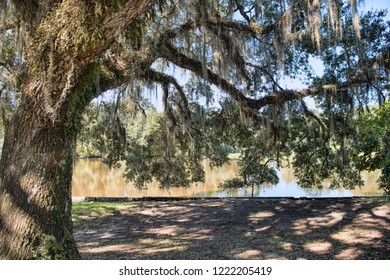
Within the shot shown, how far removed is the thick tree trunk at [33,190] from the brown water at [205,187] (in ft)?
15.8

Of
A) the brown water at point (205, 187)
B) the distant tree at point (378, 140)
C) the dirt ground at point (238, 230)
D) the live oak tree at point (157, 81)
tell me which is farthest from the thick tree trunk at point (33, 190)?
the brown water at point (205, 187)

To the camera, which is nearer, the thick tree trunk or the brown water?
the thick tree trunk

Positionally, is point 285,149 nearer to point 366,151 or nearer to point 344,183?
point 344,183

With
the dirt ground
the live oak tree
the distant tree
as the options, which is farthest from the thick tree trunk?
the distant tree

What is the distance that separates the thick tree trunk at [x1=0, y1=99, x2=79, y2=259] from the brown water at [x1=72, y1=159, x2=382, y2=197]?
189 inches

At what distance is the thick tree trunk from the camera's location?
2.30 metres

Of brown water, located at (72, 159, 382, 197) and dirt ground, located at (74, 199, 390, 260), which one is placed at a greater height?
brown water, located at (72, 159, 382, 197)

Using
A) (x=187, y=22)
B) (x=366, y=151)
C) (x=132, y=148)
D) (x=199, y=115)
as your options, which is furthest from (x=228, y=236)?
(x=132, y=148)

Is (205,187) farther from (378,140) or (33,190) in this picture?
(33,190)

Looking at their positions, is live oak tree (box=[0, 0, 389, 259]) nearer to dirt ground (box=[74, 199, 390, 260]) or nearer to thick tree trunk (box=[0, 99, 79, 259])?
thick tree trunk (box=[0, 99, 79, 259])

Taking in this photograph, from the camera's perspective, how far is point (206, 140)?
667 centimetres

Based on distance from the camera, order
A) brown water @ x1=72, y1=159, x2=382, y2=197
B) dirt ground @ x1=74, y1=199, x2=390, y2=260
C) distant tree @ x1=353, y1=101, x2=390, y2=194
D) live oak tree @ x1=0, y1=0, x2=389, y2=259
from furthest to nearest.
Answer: brown water @ x1=72, y1=159, x2=382, y2=197, dirt ground @ x1=74, y1=199, x2=390, y2=260, distant tree @ x1=353, y1=101, x2=390, y2=194, live oak tree @ x1=0, y1=0, x2=389, y2=259

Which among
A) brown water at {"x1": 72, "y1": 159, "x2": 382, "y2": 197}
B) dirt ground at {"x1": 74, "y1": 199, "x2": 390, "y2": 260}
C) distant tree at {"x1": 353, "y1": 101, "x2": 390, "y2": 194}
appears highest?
distant tree at {"x1": 353, "y1": 101, "x2": 390, "y2": 194}
